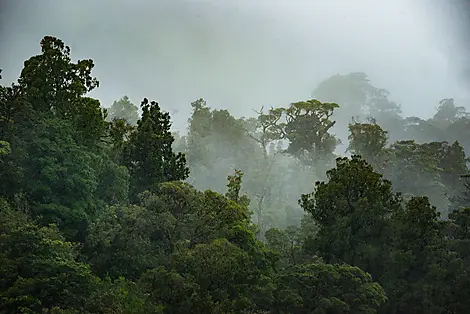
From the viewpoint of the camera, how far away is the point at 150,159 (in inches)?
907

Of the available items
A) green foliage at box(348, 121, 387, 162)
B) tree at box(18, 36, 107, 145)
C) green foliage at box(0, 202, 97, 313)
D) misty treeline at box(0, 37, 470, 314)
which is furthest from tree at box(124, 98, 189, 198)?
green foliage at box(348, 121, 387, 162)

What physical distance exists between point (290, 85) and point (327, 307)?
99.6 meters

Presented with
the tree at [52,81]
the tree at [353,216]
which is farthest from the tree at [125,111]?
the tree at [353,216]

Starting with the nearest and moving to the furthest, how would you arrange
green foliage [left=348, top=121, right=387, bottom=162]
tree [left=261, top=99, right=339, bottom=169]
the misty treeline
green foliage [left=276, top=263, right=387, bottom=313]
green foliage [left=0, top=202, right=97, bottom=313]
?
green foliage [left=0, top=202, right=97, bottom=313] → the misty treeline → green foliage [left=276, top=263, right=387, bottom=313] → green foliage [left=348, top=121, right=387, bottom=162] → tree [left=261, top=99, right=339, bottom=169]

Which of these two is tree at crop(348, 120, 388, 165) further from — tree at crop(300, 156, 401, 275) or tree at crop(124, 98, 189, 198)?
tree at crop(124, 98, 189, 198)

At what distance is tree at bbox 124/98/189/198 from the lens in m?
23.1

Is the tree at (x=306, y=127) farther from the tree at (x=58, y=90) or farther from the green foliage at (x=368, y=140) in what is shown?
the tree at (x=58, y=90)

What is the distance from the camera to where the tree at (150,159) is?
75.8ft

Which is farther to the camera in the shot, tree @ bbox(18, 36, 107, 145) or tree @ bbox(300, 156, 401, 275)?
tree @ bbox(18, 36, 107, 145)

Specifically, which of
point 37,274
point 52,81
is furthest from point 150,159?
point 37,274

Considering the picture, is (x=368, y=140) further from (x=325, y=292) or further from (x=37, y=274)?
(x=37, y=274)

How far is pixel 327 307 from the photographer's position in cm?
1423

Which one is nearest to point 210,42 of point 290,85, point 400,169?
point 290,85

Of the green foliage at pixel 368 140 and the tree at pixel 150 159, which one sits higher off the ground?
the green foliage at pixel 368 140
